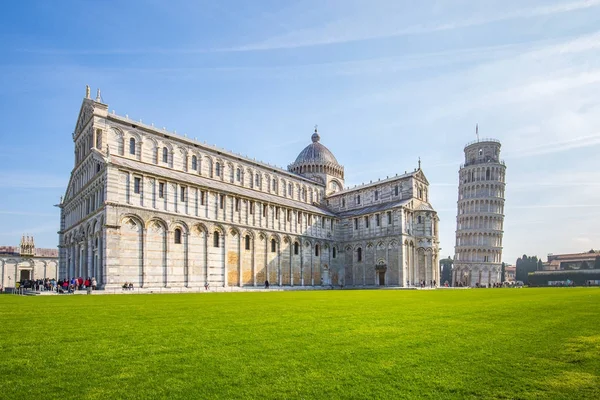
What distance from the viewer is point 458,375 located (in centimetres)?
586

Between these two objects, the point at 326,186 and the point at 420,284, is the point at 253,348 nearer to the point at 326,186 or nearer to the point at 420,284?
the point at 420,284

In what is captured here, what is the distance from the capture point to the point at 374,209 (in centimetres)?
5709

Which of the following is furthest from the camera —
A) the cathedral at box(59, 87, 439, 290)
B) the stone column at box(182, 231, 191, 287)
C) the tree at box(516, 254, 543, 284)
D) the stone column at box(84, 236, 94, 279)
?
the tree at box(516, 254, 543, 284)

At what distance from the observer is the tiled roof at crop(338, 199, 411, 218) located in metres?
54.2

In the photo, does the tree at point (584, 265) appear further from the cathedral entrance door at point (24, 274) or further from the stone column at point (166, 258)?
the cathedral entrance door at point (24, 274)

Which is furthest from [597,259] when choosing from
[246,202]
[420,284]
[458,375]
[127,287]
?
[458,375]

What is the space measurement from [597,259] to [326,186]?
6911cm

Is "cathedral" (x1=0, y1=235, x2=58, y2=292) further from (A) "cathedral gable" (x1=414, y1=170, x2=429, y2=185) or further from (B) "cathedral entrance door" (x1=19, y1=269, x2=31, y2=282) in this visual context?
(A) "cathedral gable" (x1=414, y1=170, x2=429, y2=185)

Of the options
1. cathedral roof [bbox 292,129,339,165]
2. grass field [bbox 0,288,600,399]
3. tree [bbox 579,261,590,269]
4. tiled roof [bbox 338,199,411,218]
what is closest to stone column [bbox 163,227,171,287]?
grass field [bbox 0,288,600,399]

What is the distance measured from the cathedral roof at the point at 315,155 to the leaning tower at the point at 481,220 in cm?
3575

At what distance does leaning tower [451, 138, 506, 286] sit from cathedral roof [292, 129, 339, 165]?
3575 centimetres

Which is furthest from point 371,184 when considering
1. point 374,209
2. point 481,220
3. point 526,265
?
point 526,265

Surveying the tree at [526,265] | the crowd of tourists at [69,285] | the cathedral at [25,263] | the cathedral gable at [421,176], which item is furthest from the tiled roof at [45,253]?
the tree at [526,265]

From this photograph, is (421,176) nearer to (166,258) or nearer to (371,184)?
(371,184)
